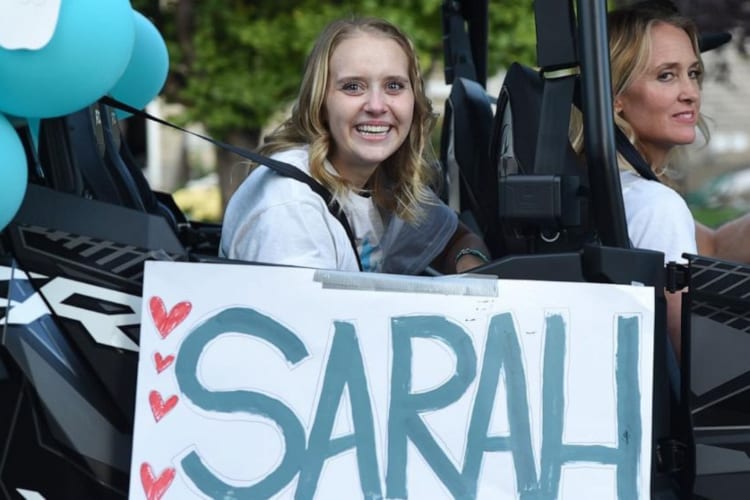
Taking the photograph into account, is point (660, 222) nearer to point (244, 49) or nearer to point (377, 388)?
point (377, 388)

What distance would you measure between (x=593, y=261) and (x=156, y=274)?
0.75 m

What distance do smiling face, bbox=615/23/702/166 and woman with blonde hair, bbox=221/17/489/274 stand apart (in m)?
0.46

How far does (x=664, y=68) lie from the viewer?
2.63 metres

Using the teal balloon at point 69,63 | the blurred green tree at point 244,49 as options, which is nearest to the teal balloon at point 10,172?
the teal balloon at point 69,63

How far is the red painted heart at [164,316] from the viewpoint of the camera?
6.57 ft

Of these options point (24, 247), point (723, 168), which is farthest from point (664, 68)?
point (723, 168)

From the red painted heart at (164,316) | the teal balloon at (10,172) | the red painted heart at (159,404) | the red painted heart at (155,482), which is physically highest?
the teal balloon at (10,172)

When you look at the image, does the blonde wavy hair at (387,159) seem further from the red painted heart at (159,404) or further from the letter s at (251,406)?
the red painted heart at (159,404)

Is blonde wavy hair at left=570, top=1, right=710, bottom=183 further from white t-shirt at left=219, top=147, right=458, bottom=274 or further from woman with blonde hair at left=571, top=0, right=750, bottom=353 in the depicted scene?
white t-shirt at left=219, top=147, right=458, bottom=274

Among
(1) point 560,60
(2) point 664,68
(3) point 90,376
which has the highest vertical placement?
(2) point 664,68

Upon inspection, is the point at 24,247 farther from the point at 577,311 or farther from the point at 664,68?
the point at 664,68

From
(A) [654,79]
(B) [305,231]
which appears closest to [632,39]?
(A) [654,79]

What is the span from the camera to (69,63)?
1.90m

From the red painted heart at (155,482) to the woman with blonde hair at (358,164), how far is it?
507 mm
